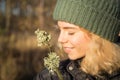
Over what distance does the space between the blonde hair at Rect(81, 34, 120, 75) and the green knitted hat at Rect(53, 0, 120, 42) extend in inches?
2.2

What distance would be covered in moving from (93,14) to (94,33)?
5.1 inches

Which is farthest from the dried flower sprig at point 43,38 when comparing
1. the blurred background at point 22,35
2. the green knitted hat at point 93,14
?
the blurred background at point 22,35

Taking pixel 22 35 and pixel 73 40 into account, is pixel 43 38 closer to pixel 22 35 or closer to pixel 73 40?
pixel 73 40

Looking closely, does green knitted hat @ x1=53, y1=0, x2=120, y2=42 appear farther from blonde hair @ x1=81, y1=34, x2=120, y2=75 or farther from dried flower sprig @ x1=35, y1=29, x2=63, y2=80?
dried flower sprig @ x1=35, y1=29, x2=63, y2=80

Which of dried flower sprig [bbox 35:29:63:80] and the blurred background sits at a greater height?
dried flower sprig [bbox 35:29:63:80]

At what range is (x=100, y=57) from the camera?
3.14 m

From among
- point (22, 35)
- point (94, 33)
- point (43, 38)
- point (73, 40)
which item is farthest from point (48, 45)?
point (22, 35)

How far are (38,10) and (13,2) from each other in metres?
0.88

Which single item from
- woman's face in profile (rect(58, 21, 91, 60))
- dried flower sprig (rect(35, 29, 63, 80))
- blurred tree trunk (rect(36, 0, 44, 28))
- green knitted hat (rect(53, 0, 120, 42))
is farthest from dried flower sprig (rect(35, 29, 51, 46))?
blurred tree trunk (rect(36, 0, 44, 28))

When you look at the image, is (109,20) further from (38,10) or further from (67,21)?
(38,10)

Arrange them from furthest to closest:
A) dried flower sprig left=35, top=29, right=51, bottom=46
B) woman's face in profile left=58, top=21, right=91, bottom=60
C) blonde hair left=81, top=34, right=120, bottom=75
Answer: blonde hair left=81, top=34, right=120, bottom=75 < woman's face in profile left=58, top=21, right=91, bottom=60 < dried flower sprig left=35, top=29, right=51, bottom=46

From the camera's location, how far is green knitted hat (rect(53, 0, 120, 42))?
314 cm

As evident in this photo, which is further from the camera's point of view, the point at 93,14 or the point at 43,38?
the point at 93,14

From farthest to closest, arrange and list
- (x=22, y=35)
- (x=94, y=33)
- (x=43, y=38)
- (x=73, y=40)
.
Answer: (x=22, y=35), (x=94, y=33), (x=73, y=40), (x=43, y=38)
